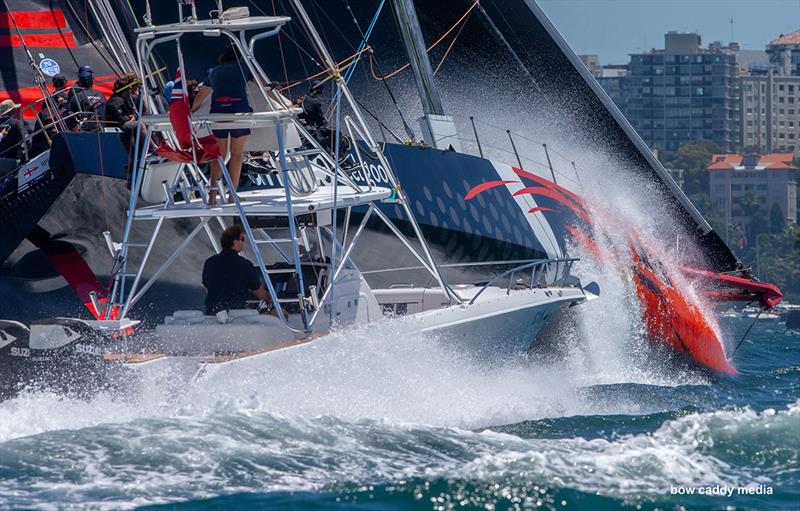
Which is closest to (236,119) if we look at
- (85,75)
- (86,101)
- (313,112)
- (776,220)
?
(313,112)

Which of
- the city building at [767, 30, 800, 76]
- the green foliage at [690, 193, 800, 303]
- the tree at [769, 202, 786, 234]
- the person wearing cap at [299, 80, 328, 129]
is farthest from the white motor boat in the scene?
the city building at [767, 30, 800, 76]

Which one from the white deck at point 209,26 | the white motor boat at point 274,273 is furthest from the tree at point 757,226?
the white deck at point 209,26

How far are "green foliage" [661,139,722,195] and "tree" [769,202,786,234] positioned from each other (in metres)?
5.79

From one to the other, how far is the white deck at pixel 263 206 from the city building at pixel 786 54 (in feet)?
397

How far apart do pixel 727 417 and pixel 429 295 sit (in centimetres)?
307

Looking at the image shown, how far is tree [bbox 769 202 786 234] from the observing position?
92.2 metres

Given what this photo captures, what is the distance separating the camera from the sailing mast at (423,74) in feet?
45.0

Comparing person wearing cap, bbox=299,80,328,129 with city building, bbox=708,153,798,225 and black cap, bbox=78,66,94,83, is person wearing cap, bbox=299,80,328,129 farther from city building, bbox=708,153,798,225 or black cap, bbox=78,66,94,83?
city building, bbox=708,153,798,225

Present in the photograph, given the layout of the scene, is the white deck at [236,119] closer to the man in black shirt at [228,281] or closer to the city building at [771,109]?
the man in black shirt at [228,281]

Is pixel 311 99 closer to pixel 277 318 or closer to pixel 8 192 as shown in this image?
pixel 8 192

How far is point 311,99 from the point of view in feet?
38.9

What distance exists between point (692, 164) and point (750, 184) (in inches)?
179

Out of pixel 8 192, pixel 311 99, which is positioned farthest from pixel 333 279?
pixel 8 192

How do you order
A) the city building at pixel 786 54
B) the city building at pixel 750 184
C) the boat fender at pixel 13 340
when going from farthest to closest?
the city building at pixel 786 54
the city building at pixel 750 184
the boat fender at pixel 13 340
